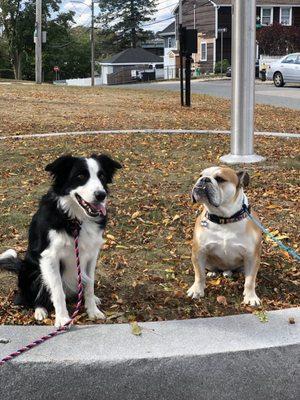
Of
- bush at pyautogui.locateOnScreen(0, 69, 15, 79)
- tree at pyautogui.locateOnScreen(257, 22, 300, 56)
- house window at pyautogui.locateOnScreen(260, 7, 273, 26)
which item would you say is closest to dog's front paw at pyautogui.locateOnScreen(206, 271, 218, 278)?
tree at pyautogui.locateOnScreen(257, 22, 300, 56)

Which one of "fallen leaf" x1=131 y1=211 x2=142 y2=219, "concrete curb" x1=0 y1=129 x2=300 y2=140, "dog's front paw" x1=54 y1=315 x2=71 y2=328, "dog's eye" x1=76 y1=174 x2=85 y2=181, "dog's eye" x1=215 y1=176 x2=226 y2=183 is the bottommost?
"dog's front paw" x1=54 y1=315 x2=71 y2=328

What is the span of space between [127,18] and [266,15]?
3973 centimetres

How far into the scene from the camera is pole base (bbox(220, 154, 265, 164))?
8.52 m

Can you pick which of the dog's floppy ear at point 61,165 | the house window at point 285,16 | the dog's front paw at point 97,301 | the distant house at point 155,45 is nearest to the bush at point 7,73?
the distant house at point 155,45

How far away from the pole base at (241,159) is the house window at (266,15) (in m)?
52.9

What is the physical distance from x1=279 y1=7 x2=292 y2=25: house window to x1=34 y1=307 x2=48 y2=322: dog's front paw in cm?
5910

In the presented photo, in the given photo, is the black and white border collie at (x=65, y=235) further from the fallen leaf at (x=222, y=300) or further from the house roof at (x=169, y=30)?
the house roof at (x=169, y=30)

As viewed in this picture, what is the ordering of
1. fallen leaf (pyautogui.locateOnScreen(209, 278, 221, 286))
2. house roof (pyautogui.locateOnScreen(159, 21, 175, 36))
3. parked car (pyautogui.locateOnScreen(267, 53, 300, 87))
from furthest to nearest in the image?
house roof (pyautogui.locateOnScreen(159, 21, 175, 36)) < parked car (pyautogui.locateOnScreen(267, 53, 300, 87)) < fallen leaf (pyautogui.locateOnScreen(209, 278, 221, 286))

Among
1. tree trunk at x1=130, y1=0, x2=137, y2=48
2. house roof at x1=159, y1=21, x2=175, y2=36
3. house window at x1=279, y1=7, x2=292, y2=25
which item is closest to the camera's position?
house window at x1=279, y1=7, x2=292, y2=25

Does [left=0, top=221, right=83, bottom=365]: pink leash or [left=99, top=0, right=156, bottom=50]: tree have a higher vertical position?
[left=99, top=0, right=156, bottom=50]: tree

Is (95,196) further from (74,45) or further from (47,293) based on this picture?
(74,45)

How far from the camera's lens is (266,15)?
5841 centimetres

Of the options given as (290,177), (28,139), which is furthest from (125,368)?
(28,139)

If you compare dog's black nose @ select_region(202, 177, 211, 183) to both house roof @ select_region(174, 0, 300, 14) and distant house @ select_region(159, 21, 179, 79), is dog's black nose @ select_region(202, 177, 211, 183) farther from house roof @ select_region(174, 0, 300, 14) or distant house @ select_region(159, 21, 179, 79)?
distant house @ select_region(159, 21, 179, 79)
